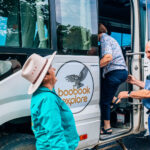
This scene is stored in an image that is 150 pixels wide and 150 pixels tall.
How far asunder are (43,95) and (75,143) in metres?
0.57

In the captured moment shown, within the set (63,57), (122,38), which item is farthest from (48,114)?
(122,38)

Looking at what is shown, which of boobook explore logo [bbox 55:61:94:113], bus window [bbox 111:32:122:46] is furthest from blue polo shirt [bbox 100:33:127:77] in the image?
bus window [bbox 111:32:122:46]

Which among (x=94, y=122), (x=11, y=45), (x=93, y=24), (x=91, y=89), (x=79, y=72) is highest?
(x=93, y=24)

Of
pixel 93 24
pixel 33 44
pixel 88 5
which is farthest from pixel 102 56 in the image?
pixel 33 44

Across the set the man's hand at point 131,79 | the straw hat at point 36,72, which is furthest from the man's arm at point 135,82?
the straw hat at point 36,72

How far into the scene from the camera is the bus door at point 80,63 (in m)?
3.01

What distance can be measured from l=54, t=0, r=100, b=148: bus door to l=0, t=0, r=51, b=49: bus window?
19 cm

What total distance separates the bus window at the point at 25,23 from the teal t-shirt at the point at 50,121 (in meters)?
0.91

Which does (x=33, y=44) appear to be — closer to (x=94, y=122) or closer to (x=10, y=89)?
(x=10, y=89)

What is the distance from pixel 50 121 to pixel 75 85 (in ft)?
4.24

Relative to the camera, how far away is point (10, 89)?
2455mm

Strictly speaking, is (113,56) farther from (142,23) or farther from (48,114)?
(48,114)

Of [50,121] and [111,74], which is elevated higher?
[111,74]

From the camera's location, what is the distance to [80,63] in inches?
125
